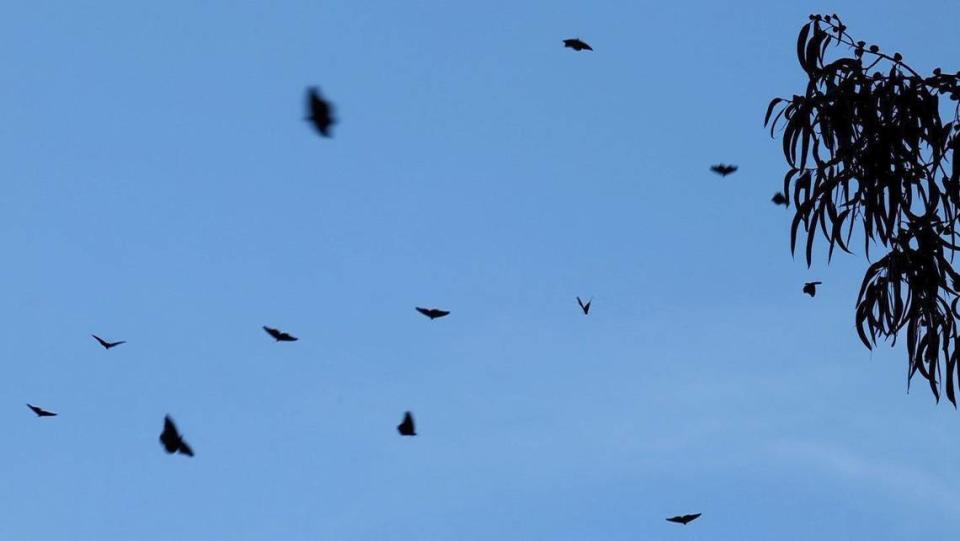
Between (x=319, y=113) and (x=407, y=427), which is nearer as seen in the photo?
(x=319, y=113)

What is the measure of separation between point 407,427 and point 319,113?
1.78 meters

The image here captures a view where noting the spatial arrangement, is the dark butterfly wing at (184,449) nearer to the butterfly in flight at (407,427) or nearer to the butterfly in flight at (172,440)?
the butterfly in flight at (172,440)

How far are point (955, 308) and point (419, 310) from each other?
264 cm

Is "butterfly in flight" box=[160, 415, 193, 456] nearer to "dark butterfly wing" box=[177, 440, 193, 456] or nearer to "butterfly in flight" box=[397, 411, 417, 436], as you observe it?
"dark butterfly wing" box=[177, 440, 193, 456]

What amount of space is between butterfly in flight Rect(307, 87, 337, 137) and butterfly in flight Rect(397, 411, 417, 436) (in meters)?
1.71

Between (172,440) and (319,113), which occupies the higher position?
(319,113)

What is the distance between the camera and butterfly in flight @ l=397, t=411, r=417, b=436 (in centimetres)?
860

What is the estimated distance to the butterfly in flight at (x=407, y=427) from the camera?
28.2 ft

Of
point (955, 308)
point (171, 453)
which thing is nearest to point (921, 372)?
point (955, 308)

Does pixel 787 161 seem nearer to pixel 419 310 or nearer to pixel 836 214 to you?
pixel 836 214

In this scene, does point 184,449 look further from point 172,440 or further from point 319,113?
point 319,113

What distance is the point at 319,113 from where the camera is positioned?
7.74 meters

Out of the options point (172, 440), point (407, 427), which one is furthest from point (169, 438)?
point (407, 427)

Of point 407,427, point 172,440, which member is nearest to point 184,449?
point 172,440
